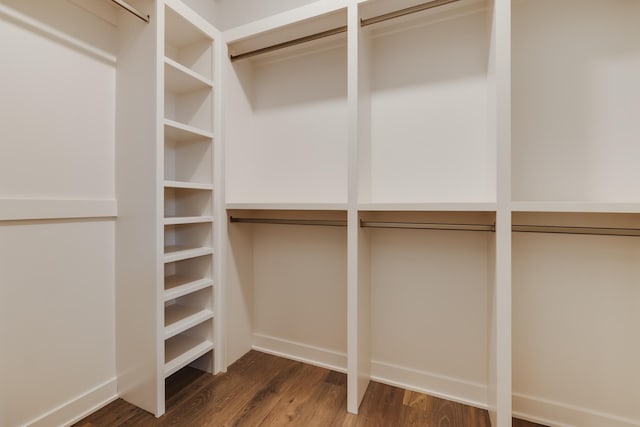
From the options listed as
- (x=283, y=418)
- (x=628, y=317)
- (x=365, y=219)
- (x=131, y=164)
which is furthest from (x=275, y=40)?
(x=628, y=317)

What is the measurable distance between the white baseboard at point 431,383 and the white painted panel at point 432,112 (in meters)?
1.05

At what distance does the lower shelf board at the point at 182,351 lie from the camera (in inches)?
62.3

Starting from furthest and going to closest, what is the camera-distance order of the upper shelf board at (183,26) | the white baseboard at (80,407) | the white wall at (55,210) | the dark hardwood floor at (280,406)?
the upper shelf board at (183,26) < the dark hardwood floor at (280,406) < the white baseboard at (80,407) < the white wall at (55,210)

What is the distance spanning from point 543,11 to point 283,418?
2491 millimetres

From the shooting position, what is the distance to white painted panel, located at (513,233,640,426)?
1.36 metres

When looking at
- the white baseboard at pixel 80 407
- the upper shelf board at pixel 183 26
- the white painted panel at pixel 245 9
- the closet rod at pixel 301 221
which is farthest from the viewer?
the white painted panel at pixel 245 9

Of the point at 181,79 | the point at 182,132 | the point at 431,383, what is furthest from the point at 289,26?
the point at 431,383

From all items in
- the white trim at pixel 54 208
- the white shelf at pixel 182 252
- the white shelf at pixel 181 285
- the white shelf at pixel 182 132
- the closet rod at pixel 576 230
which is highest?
the white shelf at pixel 182 132

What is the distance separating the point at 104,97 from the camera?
158 centimetres

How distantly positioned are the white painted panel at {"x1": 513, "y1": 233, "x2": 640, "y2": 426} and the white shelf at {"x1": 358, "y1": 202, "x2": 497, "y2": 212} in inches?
16.1

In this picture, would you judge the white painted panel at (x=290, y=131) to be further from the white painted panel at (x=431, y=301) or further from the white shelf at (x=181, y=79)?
the white painted panel at (x=431, y=301)

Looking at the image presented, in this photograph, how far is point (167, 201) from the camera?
194 centimetres

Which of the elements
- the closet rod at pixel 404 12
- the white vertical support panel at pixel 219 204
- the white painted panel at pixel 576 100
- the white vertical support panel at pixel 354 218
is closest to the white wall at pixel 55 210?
the white vertical support panel at pixel 219 204

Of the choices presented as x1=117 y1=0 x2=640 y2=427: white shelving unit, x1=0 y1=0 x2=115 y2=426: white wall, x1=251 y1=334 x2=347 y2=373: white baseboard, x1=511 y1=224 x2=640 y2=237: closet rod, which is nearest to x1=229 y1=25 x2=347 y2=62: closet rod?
x1=117 y1=0 x2=640 y2=427: white shelving unit
